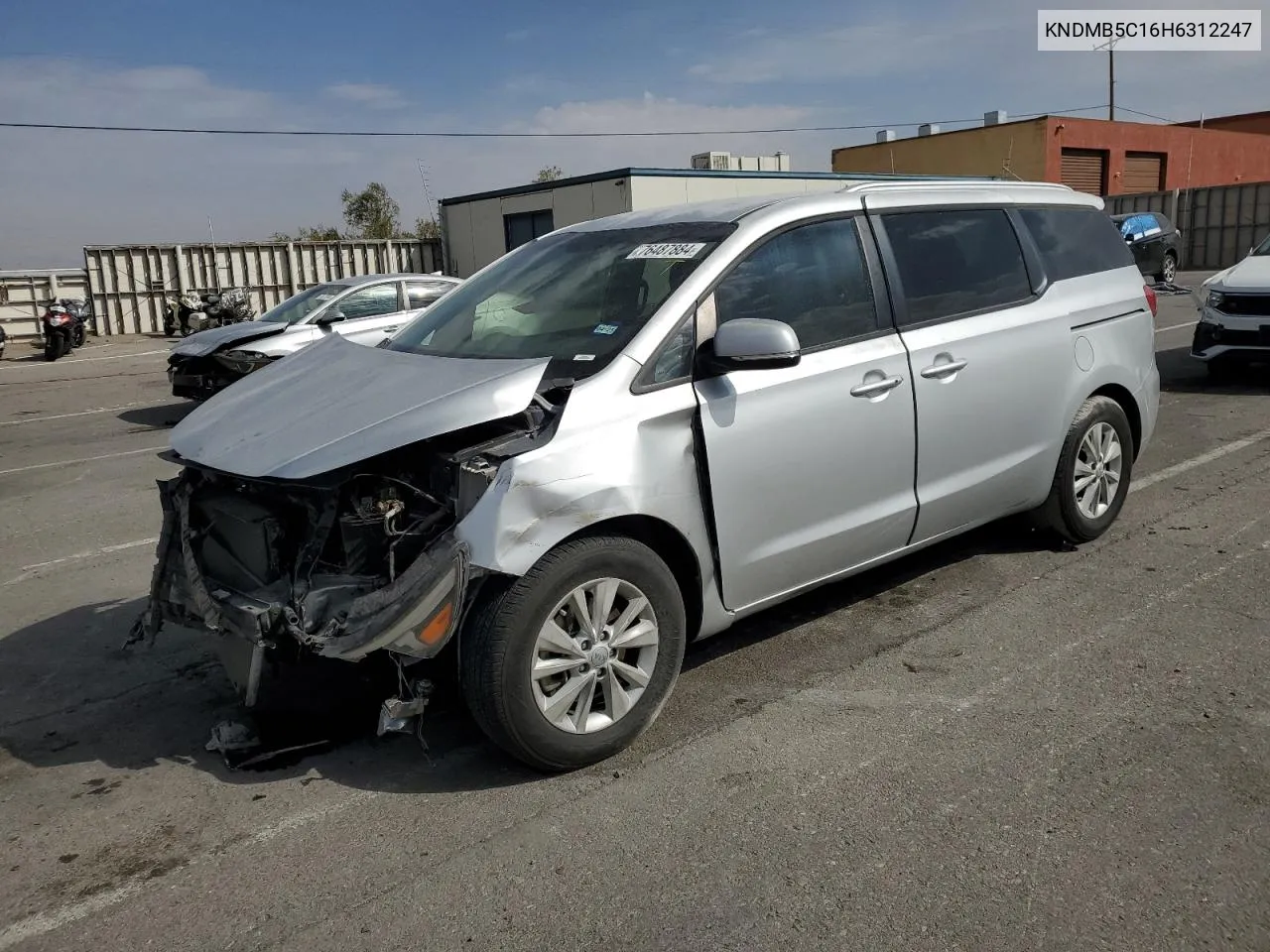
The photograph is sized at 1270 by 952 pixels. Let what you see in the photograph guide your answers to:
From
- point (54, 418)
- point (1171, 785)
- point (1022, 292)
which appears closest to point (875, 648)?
point (1171, 785)

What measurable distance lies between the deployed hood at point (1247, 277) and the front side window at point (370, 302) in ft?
29.0

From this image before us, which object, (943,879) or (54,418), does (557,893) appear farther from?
(54,418)

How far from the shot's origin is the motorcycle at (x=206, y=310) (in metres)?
19.9

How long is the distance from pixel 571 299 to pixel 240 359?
8.11 metres

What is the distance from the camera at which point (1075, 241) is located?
540 cm

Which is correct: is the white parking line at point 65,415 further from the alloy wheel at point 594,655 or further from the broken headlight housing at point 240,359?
the alloy wheel at point 594,655

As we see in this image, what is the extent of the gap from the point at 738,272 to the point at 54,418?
1187 cm

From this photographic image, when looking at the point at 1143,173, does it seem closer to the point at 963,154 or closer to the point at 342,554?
the point at 963,154

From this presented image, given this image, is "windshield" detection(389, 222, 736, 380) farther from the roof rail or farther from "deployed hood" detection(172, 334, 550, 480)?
the roof rail

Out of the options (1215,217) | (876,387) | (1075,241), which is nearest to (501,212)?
(1215,217)

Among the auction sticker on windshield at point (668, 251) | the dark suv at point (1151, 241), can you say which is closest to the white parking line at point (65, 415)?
the auction sticker on windshield at point (668, 251)

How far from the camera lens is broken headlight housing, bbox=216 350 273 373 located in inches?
440

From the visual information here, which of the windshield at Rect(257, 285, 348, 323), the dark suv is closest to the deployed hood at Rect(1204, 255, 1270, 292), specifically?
the windshield at Rect(257, 285, 348, 323)

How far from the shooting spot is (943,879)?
2.79 meters
